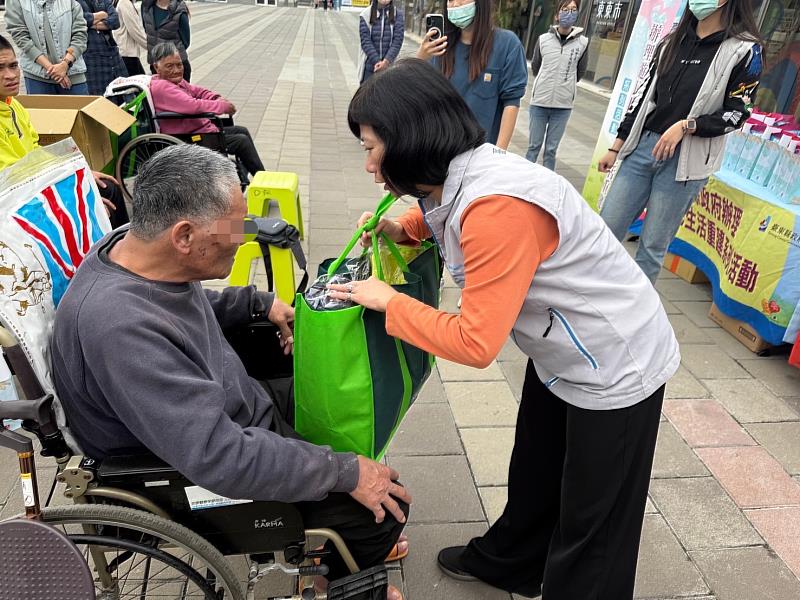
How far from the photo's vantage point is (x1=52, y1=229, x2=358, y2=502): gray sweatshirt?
3.67ft

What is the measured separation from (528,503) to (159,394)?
3.71 feet

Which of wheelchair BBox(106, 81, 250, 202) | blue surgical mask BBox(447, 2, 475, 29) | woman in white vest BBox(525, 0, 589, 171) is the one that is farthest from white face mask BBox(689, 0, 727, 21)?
wheelchair BBox(106, 81, 250, 202)

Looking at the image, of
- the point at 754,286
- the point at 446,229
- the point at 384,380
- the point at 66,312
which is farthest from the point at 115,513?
the point at 754,286

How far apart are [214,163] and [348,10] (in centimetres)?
5191

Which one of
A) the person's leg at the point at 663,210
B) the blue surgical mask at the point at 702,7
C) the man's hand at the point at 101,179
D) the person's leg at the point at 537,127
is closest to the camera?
the blue surgical mask at the point at 702,7

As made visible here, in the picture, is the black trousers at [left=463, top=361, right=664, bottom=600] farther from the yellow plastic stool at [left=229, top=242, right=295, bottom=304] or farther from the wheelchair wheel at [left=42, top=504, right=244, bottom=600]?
the yellow plastic stool at [left=229, top=242, right=295, bottom=304]

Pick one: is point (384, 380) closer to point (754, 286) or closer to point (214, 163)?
point (214, 163)

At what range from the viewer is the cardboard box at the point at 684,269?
13.6 feet

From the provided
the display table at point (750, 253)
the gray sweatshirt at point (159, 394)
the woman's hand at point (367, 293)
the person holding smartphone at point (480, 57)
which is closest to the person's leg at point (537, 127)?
the display table at point (750, 253)

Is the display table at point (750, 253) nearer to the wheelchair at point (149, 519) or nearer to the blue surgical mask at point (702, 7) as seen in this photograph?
the blue surgical mask at point (702, 7)

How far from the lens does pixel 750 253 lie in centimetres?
327

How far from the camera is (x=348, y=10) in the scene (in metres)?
47.3

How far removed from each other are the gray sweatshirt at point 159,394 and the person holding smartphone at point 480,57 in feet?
7.62

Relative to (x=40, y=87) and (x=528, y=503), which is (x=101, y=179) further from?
(x=528, y=503)
